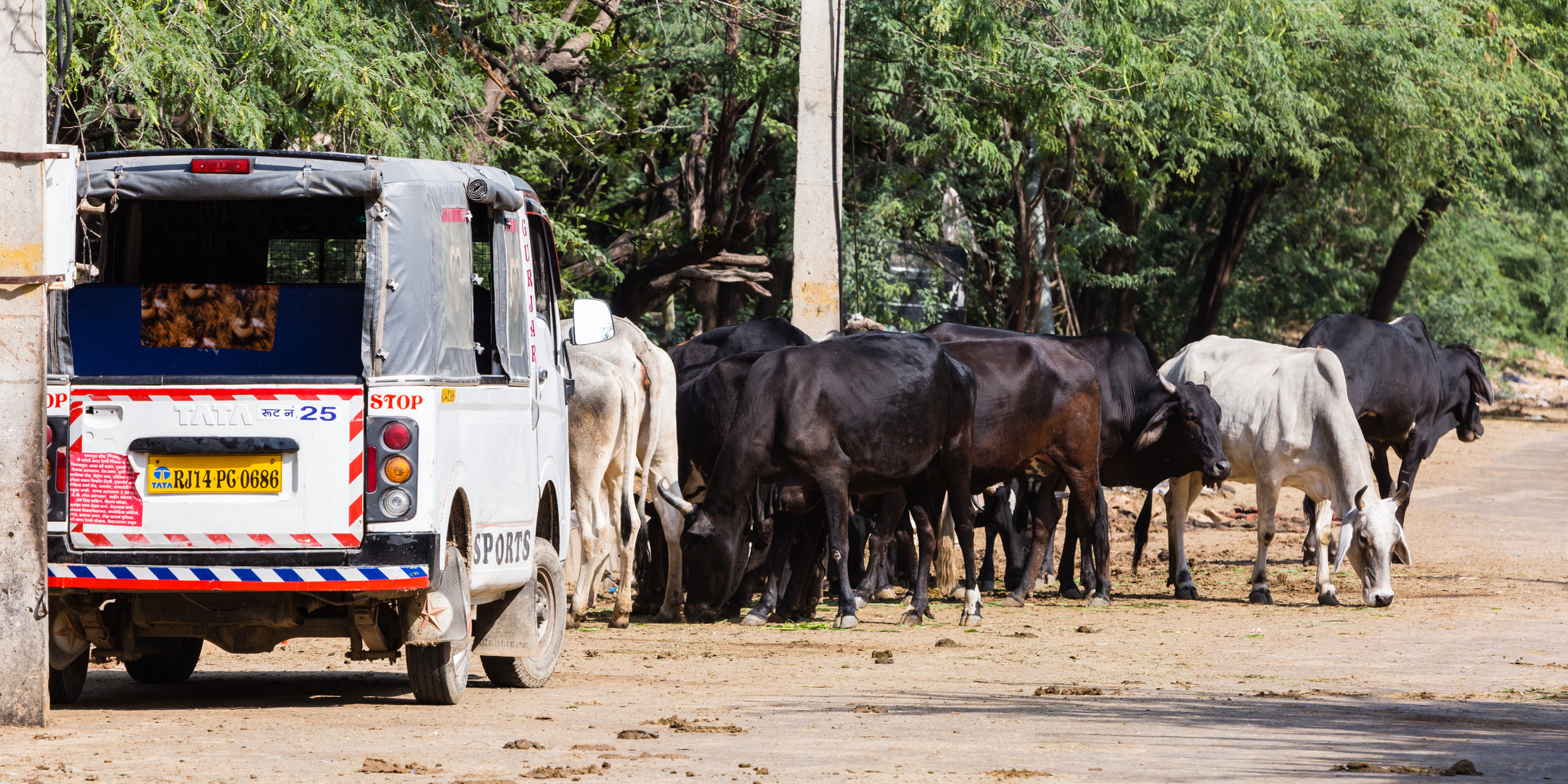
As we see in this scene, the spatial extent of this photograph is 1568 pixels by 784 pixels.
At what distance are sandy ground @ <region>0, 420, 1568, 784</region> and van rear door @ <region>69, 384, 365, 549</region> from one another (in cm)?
81

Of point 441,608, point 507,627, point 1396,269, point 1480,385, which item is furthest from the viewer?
point 1396,269

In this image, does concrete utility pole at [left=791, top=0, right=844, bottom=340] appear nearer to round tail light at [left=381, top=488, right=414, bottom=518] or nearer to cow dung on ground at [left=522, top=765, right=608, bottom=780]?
round tail light at [left=381, top=488, right=414, bottom=518]

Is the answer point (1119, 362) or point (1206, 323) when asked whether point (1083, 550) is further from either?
point (1206, 323)

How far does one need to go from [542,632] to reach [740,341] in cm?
623

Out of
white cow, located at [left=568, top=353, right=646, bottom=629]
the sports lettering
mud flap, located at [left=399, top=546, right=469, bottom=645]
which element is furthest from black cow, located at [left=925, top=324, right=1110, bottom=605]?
mud flap, located at [left=399, top=546, right=469, bottom=645]

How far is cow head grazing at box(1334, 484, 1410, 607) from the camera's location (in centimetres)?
1466

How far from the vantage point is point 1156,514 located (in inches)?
934

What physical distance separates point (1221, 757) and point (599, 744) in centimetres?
239

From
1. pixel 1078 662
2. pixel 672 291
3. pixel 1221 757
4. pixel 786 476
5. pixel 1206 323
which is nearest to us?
pixel 1221 757

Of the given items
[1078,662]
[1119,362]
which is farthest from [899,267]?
[1078,662]

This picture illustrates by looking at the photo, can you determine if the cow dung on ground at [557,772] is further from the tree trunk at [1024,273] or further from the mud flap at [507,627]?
the tree trunk at [1024,273]

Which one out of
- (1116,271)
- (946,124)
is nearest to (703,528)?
(946,124)

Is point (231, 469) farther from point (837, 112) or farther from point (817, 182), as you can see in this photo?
point (837, 112)

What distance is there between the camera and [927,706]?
28.7 feet
